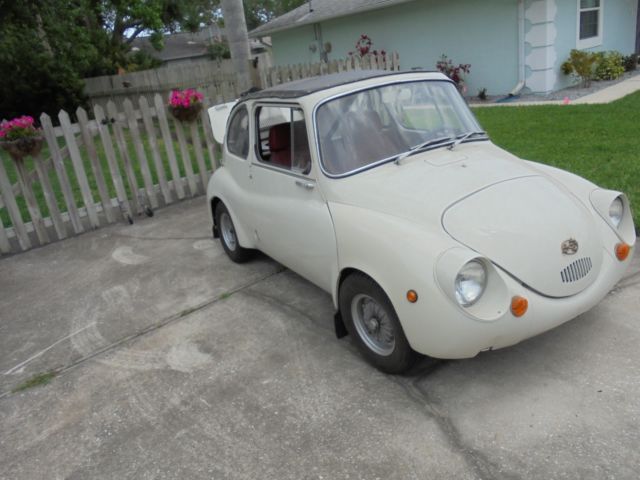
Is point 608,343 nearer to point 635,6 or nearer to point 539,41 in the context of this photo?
point 539,41

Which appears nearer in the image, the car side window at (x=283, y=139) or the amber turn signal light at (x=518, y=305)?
the amber turn signal light at (x=518, y=305)

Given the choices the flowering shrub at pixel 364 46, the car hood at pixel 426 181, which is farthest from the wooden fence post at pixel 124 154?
the flowering shrub at pixel 364 46

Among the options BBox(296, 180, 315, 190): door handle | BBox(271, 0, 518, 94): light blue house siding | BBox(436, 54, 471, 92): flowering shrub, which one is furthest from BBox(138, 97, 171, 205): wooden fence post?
BBox(271, 0, 518, 94): light blue house siding

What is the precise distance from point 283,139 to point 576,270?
2461 millimetres

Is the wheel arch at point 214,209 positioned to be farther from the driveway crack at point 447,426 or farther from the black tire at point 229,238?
the driveway crack at point 447,426

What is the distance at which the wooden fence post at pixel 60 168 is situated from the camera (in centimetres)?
652

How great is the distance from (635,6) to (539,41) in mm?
6436

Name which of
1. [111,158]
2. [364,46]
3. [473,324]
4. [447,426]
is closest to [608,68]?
[364,46]

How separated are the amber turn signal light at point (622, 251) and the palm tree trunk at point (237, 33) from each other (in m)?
8.10

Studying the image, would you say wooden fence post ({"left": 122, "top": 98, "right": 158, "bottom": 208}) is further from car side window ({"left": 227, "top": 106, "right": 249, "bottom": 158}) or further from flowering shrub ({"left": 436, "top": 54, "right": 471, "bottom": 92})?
flowering shrub ({"left": 436, "top": 54, "right": 471, "bottom": 92})

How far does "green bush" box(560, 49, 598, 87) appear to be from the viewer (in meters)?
13.4

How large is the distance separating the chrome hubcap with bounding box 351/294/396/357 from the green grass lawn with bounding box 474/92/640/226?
10.0 ft

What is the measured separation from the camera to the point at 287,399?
10.6 feet

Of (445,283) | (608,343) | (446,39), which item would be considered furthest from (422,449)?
(446,39)
